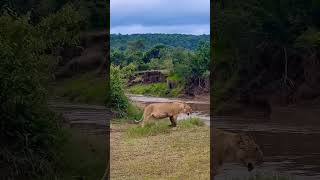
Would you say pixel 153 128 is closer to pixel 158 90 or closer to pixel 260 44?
pixel 158 90

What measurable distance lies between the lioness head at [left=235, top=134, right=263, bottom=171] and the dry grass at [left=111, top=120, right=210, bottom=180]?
0.23 meters

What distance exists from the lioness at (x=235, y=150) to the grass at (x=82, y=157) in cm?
83

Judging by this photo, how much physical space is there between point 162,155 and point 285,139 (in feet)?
3.02

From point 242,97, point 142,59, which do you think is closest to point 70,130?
point 142,59

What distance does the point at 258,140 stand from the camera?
4.45 meters

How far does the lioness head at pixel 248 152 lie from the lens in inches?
174

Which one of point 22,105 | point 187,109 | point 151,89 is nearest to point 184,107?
point 187,109

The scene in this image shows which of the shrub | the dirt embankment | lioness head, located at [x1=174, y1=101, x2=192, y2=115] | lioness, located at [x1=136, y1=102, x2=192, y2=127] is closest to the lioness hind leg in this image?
lioness, located at [x1=136, y1=102, x2=192, y2=127]

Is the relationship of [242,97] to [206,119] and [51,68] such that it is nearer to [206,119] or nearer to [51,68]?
[206,119]

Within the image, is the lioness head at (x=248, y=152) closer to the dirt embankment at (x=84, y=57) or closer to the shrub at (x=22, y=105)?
the dirt embankment at (x=84, y=57)

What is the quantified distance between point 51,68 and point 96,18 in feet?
1.66

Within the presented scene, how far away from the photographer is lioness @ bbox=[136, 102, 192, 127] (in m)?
4.57

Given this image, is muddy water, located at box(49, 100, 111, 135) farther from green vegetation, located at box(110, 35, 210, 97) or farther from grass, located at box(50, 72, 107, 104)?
green vegetation, located at box(110, 35, 210, 97)

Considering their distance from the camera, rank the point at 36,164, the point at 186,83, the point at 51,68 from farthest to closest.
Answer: the point at 186,83 < the point at 51,68 < the point at 36,164
